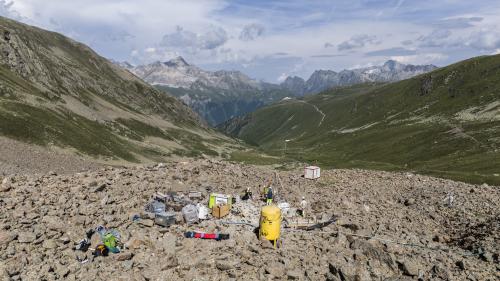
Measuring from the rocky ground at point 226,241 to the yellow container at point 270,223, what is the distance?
0.56 m

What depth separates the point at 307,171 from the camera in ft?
138

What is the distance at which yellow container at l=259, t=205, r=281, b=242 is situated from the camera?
2145 cm

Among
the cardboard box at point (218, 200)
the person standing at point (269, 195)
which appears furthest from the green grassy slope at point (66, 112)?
the person standing at point (269, 195)

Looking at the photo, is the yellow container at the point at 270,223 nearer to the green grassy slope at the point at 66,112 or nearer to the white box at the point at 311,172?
the white box at the point at 311,172

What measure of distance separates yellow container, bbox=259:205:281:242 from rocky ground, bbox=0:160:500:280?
21.9 inches

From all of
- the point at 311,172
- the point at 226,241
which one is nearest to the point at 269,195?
the point at 226,241

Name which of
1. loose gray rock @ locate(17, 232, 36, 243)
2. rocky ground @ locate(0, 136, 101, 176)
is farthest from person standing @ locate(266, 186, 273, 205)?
rocky ground @ locate(0, 136, 101, 176)

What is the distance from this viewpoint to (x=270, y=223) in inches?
851

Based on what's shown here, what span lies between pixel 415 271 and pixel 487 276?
4166 millimetres

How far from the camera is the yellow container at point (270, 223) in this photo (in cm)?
2145

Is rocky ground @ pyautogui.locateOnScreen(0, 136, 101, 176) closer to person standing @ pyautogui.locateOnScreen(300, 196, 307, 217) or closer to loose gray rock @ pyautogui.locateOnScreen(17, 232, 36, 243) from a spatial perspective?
loose gray rock @ pyautogui.locateOnScreen(17, 232, 36, 243)

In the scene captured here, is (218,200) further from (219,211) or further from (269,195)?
(269,195)

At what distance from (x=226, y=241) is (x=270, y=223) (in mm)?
2610

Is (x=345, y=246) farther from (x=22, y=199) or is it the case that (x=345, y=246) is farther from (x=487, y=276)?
(x=22, y=199)
